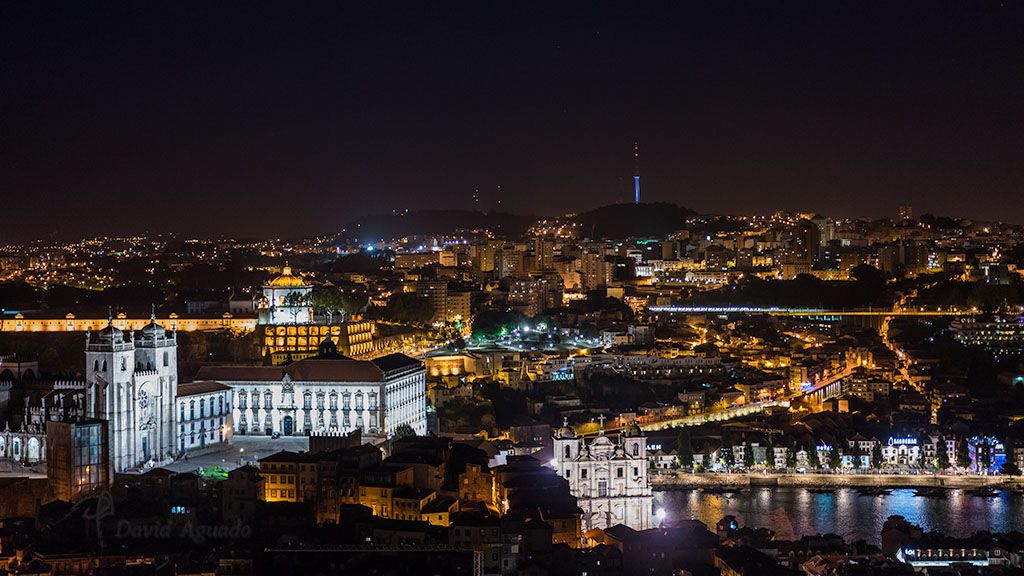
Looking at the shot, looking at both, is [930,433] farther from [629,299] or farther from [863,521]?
[629,299]

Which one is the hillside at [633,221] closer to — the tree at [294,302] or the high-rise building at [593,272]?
the high-rise building at [593,272]

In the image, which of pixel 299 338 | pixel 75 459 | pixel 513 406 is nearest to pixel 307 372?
pixel 75 459

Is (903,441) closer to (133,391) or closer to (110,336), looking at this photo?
(133,391)

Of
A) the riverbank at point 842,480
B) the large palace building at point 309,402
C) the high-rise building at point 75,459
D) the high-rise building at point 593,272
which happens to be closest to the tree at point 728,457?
the riverbank at point 842,480

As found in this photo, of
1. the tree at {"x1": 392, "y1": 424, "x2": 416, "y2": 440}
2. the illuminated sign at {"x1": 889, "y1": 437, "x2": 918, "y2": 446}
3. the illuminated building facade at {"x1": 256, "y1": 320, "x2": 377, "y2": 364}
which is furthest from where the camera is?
the illuminated building facade at {"x1": 256, "y1": 320, "x2": 377, "y2": 364}

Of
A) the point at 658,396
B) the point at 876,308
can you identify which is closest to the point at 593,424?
the point at 658,396

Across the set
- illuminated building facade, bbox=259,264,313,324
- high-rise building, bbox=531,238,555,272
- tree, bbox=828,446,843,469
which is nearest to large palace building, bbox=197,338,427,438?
illuminated building facade, bbox=259,264,313,324

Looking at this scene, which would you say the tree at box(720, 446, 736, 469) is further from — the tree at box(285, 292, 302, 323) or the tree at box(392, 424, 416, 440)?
the tree at box(285, 292, 302, 323)
